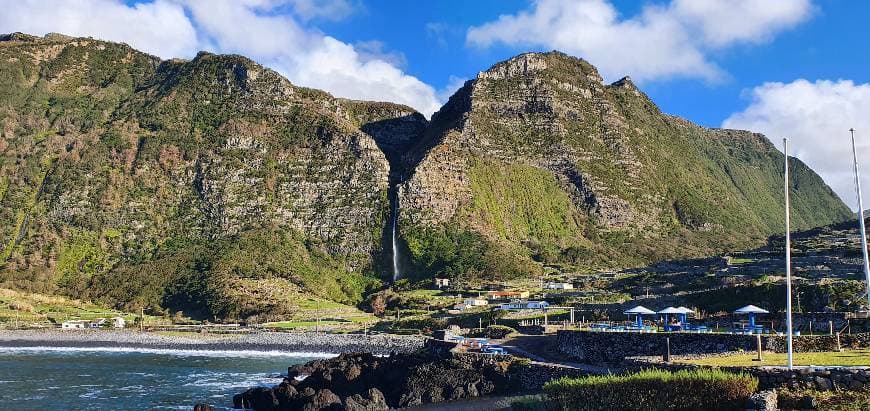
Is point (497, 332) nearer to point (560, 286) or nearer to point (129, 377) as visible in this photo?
point (129, 377)

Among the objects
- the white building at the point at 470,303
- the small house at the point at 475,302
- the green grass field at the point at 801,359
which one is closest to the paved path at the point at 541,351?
the green grass field at the point at 801,359

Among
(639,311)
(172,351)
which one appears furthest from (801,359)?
(172,351)

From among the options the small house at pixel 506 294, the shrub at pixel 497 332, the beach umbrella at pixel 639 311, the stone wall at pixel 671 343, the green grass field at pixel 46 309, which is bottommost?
the stone wall at pixel 671 343

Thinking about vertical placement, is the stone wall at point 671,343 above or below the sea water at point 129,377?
above

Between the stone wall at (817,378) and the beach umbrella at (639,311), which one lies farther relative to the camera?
the beach umbrella at (639,311)

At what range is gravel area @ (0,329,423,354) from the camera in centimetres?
9388

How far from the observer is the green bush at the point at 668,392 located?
25047 mm

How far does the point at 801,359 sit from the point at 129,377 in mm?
57439

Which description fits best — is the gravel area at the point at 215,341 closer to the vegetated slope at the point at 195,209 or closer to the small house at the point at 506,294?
the vegetated slope at the point at 195,209

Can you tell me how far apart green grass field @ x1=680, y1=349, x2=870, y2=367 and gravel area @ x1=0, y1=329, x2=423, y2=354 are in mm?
54034

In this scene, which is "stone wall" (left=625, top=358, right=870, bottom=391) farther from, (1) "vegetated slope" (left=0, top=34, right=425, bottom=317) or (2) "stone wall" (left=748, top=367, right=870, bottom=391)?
(1) "vegetated slope" (left=0, top=34, right=425, bottom=317)

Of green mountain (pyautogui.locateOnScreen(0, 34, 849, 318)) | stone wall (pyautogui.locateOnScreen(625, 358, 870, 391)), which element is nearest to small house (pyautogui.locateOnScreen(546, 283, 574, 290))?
green mountain (pyautogui.locateOnScreen(0, 34, 849, 318))

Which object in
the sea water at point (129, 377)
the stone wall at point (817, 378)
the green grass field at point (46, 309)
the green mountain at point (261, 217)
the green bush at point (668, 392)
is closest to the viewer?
the green bush at point (668, 392)

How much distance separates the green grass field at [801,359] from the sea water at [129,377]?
32.1 meters
